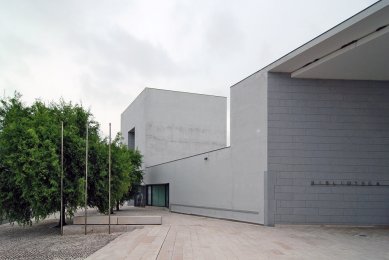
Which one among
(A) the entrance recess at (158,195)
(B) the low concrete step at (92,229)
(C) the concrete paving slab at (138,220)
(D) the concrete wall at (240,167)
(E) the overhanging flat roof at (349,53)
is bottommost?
(A) the entrance recess at (158,195)

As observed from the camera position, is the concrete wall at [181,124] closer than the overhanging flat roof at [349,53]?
No

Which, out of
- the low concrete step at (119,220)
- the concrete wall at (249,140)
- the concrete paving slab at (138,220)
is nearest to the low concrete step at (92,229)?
the low concrete step at (119,220)

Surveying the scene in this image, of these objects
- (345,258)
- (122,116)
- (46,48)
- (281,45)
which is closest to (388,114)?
(281,45)

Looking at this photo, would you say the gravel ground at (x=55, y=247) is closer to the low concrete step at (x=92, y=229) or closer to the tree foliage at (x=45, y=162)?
the low concrete step at (x=92, y=229)

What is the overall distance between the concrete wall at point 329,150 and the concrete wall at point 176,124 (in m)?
23.5

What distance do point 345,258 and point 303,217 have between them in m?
7.21

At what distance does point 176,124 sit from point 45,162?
24848mm

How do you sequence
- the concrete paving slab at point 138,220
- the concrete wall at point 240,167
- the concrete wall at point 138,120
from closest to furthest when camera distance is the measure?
the concrete paving slab at point 138,220, the concrete wall at point 240,167, the concrete wall at point 138,120

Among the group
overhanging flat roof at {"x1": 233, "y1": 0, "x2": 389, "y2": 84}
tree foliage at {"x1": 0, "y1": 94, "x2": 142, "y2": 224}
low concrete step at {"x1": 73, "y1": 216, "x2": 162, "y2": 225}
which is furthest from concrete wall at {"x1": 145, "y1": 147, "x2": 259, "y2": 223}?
overhanging flat roof at {"x1": 233, "y1": 0, "x2": 389, "y2": 84}

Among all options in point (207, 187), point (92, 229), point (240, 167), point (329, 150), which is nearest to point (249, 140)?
point (240, 167)

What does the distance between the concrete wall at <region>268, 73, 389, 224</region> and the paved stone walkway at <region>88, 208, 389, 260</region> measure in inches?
47.6

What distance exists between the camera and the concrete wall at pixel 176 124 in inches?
1543

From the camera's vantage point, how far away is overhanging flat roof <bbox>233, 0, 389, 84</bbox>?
11970 mm

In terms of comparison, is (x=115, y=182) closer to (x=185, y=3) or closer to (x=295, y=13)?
(x=185, y=3)
